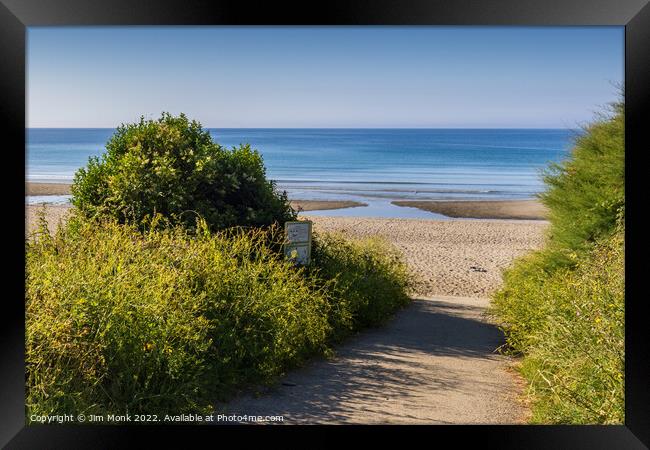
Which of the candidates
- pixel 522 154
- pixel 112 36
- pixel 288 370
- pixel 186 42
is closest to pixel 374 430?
pixel 288 370

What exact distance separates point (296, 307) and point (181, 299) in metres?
1.55

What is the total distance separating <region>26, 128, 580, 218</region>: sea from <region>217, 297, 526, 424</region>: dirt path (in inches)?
634

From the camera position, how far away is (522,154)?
5441cm

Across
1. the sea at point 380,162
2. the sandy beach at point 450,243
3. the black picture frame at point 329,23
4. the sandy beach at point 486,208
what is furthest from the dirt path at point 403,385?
the sandy beach at point 486,208

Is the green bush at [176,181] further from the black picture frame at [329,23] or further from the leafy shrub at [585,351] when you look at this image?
the leafy shrub at [585,351]

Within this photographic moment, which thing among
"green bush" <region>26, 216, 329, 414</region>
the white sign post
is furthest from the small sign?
"green bush" <region>26, 216, 329, 414</region>

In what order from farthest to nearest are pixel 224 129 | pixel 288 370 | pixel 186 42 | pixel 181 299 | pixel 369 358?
pixel 224 129 < pixel 186 42 < pixel 369 358 < pixel 288 370 < pixel 181 299

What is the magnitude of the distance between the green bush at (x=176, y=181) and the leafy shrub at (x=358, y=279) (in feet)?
3.01

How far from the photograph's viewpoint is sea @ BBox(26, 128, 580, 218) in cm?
3272

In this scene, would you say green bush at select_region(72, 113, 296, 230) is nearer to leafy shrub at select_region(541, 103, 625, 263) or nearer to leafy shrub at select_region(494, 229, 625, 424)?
leafy shrub at select_region(541, 103, 625, 263)

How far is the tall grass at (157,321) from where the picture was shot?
16.3 feet

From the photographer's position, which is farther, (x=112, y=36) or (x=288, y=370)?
(x=112, y=36)

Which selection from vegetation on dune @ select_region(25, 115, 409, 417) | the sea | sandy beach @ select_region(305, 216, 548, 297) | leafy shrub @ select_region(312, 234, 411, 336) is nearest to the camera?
vegetation on dune @ select_region(25, 115, 409, 417)

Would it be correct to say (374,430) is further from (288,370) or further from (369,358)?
(369,358)
